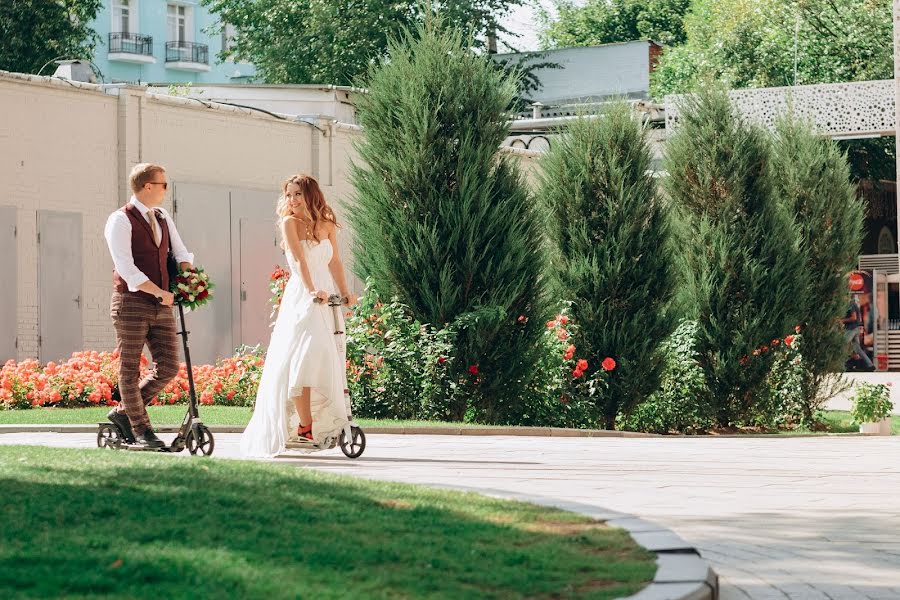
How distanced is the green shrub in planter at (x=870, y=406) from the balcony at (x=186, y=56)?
52149 mm

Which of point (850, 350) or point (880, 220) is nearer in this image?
point (850, 350)

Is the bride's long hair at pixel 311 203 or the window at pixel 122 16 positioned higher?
the window at pixel 122 16

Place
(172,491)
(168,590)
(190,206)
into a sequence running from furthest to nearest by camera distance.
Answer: (190,206) → (172,491) → (168,590)

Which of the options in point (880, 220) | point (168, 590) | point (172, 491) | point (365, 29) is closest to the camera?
point (168, 590)

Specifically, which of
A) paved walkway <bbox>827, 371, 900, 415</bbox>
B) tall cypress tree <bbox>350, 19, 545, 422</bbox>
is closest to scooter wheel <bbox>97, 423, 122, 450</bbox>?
tall cypress tree <bbox>350, 19, 545, 422</bbox>

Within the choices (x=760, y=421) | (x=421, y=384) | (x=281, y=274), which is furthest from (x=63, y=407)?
(x=760, y=421)

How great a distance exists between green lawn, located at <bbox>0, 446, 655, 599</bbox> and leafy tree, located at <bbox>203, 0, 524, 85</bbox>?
4264 centimetres

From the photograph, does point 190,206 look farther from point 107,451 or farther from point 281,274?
point 107,451

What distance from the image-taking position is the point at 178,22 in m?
68.4

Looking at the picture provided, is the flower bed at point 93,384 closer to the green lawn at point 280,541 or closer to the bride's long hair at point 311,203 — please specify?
the bride's long hair at point 311,203

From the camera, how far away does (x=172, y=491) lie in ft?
23.9

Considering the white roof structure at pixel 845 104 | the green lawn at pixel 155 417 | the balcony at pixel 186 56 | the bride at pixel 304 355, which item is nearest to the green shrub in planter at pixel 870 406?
the green lawn at pixel 155 417

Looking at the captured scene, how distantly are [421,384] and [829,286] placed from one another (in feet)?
23.4

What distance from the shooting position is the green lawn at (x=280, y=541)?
202 inches
